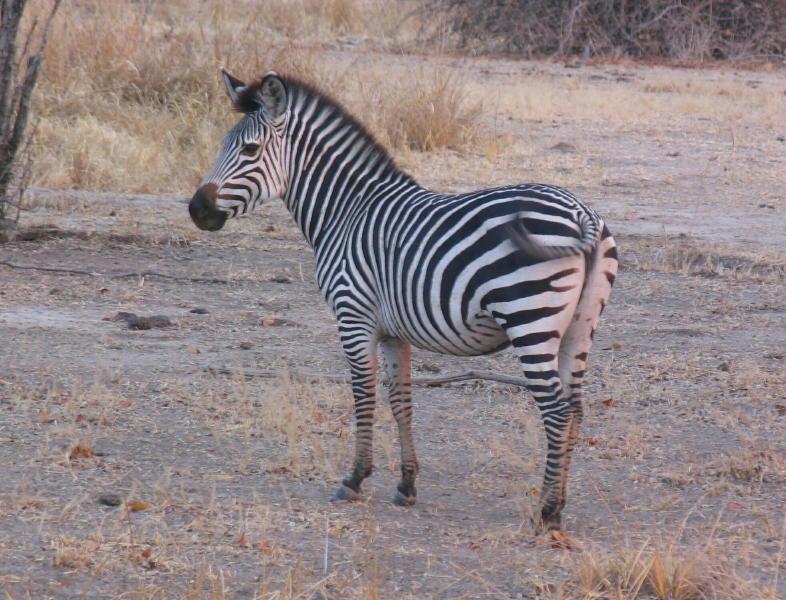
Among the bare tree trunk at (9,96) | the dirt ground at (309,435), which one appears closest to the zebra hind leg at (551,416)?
the dirt ground at (309,435)

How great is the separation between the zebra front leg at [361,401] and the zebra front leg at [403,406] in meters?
0.08

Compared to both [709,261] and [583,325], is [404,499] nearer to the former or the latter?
[583,325]

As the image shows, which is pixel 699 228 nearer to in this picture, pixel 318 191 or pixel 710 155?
pixel 710 155

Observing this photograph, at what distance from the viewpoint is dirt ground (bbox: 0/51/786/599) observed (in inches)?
162

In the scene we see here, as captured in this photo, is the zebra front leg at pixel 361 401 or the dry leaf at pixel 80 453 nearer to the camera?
the zebra front leg at pixel 361 401

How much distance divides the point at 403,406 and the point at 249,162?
1.11 meters

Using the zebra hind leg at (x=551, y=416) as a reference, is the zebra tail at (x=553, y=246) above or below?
above

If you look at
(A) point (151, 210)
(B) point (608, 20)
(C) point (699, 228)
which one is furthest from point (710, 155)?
(B) point (608, 20)

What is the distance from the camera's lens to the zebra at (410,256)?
4219 mm

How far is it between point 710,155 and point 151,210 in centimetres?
594

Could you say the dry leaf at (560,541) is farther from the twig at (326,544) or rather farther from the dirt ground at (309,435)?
the twig at (326,544)

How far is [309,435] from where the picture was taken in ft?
18.2

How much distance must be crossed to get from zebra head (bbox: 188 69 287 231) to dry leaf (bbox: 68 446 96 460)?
3.44ft

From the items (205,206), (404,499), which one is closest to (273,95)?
(205,206)
